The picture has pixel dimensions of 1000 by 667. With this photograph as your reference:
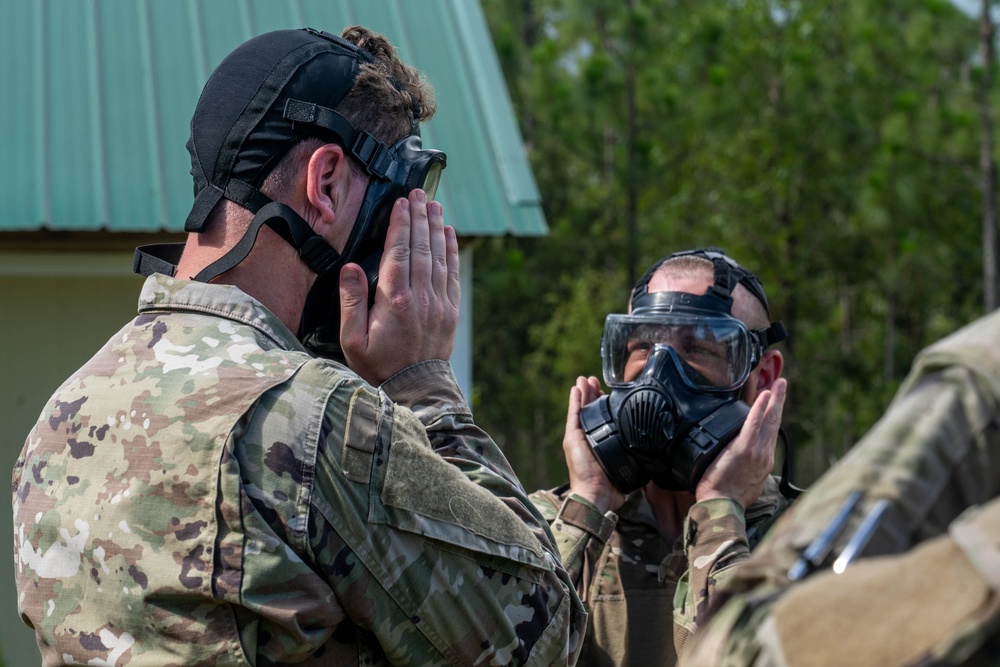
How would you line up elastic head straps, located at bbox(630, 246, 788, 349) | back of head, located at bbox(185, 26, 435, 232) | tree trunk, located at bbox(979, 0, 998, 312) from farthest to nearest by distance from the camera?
tree trunk, located at bbox(979, 0, 998, 312) → elastic head straps, located at bbox(630, 246, 788, 349) → back of head, located at bbox(185, 26, 435, 232)

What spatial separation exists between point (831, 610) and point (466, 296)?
4.92m

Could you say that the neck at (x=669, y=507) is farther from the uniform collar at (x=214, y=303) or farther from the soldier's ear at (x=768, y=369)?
the uniform collar at (x=214, y=303)

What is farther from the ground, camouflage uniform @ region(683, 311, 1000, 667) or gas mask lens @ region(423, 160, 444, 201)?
gas mask lens @ region(423, 160, 444, 201)

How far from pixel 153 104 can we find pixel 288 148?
3.89 m

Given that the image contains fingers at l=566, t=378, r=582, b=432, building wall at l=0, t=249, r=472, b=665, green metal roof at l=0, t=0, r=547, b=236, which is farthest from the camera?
building wall at l=0, t=249, r=472, b=665

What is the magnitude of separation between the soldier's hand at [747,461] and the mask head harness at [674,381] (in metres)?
0.05

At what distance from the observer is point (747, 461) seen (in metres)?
2.77

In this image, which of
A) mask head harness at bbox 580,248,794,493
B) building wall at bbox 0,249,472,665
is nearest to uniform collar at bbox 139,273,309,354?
mask head harness at bbox 580,248,794,493

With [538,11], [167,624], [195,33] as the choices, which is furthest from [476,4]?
[538,11]

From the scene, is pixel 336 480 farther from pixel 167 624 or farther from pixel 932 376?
pixel 932 376

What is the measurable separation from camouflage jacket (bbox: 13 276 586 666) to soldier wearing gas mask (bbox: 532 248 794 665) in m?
0.85

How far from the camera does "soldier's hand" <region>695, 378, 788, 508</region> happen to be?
2768 millimetres

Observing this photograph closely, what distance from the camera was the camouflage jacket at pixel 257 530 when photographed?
1.75 metres

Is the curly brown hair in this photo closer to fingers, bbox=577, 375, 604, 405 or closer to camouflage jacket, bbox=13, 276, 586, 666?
camouflage jacket, bbox=13, 276, 586, 666
